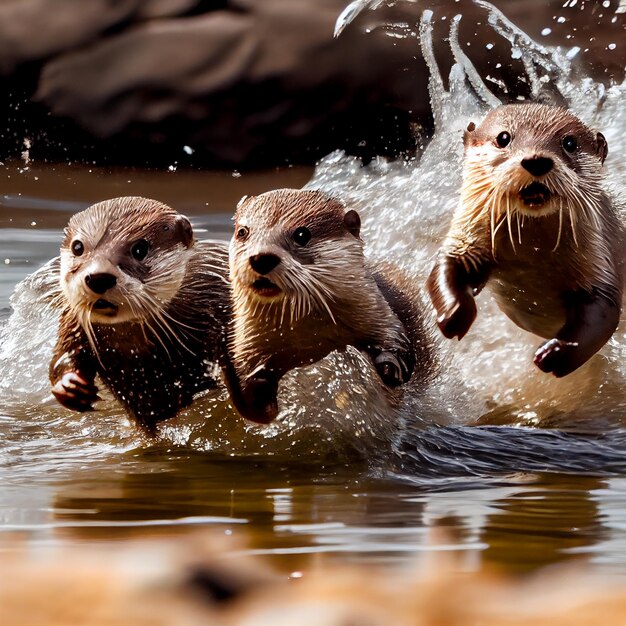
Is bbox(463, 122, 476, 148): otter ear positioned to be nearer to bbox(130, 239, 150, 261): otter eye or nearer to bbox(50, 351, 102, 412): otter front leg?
bbox(130, 239, 150, 261): otter eye

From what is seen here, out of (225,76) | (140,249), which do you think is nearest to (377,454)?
(140,249)

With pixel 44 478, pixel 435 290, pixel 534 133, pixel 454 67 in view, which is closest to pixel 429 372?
pixel 435 290

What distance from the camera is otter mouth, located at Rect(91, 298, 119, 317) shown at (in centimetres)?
221

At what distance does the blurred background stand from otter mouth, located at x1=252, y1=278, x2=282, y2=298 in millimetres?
4032

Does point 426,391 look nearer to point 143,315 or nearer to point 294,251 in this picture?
point 294,251

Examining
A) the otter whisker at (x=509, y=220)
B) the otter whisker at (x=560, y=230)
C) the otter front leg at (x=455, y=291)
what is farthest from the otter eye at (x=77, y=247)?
the otter whisker at (x=560, y=230)

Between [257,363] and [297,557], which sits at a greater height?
[257,363]

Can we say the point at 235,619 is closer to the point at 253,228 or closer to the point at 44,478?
the point at 44,478

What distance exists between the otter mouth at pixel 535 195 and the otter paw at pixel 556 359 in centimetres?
27

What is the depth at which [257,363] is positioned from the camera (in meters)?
2.41

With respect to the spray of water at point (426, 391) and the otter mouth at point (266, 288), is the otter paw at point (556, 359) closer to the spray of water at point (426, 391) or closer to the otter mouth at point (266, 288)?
the spray of water at point (426, 391)

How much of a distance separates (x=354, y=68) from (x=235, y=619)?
535cm

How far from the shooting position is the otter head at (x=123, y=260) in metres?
2.19

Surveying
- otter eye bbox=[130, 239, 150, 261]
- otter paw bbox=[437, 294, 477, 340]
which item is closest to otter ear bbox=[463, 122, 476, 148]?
otter paw bbox=[437, 294, 477, 340]
